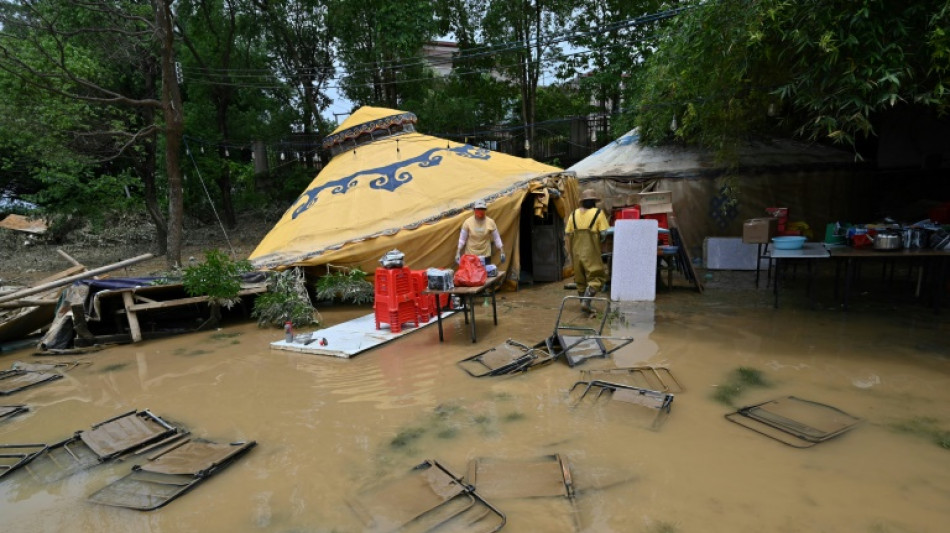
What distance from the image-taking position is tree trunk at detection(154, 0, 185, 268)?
9.90 meters

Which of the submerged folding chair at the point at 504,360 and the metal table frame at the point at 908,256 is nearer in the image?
the submerged folding chair at the point at 504,360

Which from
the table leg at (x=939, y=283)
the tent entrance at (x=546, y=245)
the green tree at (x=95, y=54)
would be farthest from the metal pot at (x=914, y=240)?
the green tree at (x=95, y=54)

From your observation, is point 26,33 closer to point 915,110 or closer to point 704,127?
point 704,127

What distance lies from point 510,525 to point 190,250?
1462cm

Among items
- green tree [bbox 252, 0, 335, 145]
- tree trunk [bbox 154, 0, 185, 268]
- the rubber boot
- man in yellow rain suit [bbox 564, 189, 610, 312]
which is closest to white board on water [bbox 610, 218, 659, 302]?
man in yellow rain suit [bbox 564, 189, 610, 312]

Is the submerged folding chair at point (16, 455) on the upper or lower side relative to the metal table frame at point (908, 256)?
lower

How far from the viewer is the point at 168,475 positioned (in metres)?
3.25

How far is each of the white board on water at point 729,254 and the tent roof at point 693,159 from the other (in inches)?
54.9

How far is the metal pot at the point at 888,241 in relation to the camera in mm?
5707

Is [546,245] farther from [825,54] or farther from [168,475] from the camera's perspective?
[168,475]

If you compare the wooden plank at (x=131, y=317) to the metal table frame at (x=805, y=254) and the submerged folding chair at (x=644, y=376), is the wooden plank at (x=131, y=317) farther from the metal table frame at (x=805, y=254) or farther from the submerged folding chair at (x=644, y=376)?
the metal table frame at (x=805, y=254)

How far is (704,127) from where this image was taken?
721 cm

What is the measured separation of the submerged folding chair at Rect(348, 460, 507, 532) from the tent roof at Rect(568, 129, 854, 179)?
8.38 metres

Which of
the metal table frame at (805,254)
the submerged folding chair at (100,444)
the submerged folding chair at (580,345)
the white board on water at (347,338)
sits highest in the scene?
the metal table frame at (805,254)
